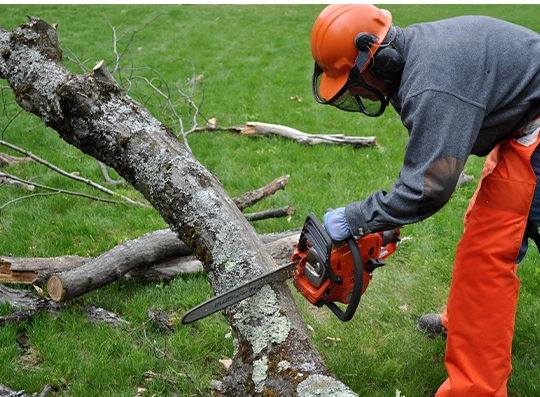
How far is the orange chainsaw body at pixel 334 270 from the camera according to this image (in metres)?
2.30

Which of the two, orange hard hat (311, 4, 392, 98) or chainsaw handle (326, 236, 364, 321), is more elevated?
orange hard hat (311, 4, 392, 98)

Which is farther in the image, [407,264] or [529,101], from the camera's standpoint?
[407,264]

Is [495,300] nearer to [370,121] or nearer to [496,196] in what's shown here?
[496,196]

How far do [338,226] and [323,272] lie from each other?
0.69ft

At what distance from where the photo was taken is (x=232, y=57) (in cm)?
1020

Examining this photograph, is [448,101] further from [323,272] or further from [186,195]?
[186,195]

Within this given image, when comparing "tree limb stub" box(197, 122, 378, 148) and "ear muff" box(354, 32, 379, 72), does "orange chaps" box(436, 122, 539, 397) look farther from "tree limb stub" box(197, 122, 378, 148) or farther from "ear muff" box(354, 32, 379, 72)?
"tree limb stub" box(197, 122, 378, 148)

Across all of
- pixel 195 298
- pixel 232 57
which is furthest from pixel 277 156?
pixel 232 57

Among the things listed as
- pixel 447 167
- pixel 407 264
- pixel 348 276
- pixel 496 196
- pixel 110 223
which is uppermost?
pixel 447 167

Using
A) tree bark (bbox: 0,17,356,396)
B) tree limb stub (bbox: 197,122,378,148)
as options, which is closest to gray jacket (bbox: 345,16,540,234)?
tree bark (bbox: 0,17,356,396)

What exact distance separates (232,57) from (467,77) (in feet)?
28.1

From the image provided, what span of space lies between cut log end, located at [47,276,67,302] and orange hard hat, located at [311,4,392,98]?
1.98 metres

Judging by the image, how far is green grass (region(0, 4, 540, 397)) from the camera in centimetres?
281

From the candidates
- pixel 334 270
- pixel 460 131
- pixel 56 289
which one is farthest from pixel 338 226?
pixel 56 289
